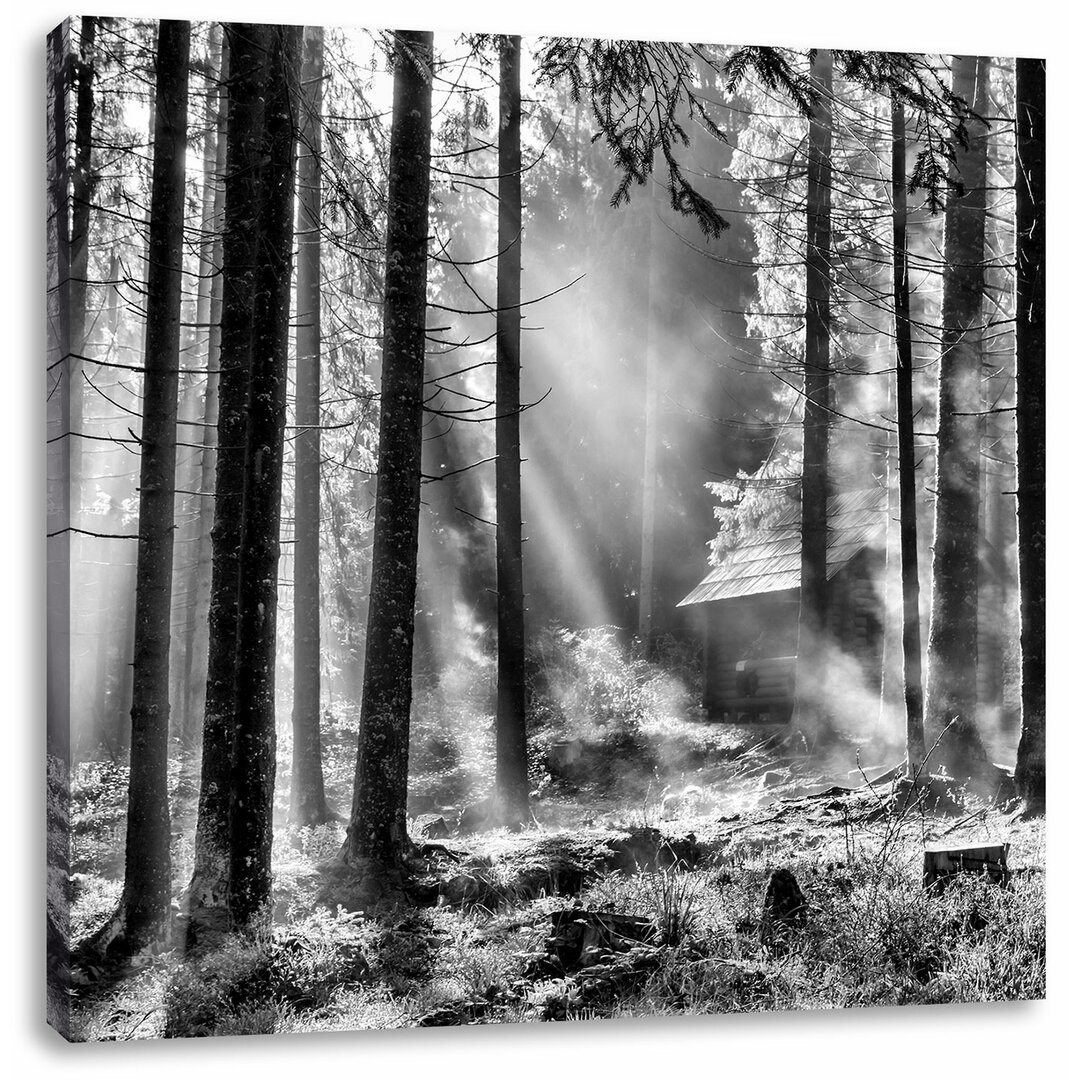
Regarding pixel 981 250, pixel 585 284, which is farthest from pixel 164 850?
pixel 981 250

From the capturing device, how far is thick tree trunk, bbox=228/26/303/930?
16.3ft

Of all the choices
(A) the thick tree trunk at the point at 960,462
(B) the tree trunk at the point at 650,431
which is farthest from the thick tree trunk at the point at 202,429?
(A) the thick tree trunk at the point at 960,462

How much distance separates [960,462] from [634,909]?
242cm

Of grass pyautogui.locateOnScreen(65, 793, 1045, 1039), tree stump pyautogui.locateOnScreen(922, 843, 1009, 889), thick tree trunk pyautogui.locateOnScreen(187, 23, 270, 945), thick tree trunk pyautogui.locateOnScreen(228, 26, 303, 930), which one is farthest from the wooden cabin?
thick tree trunk pyautogui.locateOnScreen(187, 23, 270, 945)

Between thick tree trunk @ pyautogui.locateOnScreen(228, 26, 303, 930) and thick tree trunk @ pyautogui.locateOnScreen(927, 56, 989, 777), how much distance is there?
2.84 meters

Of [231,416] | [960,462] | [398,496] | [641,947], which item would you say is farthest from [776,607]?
[231,416]

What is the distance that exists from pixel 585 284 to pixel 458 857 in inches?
92.5

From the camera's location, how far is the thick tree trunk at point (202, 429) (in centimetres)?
494

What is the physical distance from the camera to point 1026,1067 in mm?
5680

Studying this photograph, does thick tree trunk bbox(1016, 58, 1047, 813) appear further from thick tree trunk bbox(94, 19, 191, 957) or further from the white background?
thick tree trunk bbox(94, 19, 191, 957)

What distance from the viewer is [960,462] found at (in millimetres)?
5883

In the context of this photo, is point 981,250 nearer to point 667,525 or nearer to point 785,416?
point 785,416

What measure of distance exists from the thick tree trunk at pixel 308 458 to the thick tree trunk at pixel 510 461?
2.35ft

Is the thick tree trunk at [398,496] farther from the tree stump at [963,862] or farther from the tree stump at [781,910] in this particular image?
the tree stump at [963,862]
